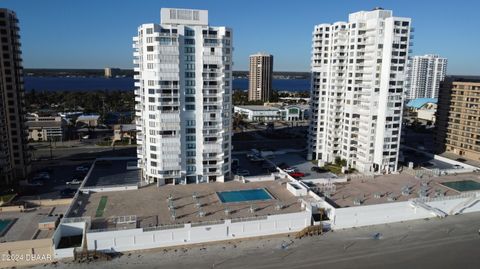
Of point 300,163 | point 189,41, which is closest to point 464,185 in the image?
point 300,163

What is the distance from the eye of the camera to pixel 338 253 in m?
41.5

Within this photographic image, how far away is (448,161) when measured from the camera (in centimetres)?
7394

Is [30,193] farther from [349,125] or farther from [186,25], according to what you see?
[349,125]

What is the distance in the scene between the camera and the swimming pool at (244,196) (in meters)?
50.7

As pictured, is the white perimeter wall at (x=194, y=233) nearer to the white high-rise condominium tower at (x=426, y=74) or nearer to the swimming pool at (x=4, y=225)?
the swimming pool at (x=4, y=225)

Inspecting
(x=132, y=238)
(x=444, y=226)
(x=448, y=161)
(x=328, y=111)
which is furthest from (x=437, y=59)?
(x=132, y=238)

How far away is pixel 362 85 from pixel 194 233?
4028 centimetres

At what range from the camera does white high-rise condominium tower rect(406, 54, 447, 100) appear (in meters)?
185

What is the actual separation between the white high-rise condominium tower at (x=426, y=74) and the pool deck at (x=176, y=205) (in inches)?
6193

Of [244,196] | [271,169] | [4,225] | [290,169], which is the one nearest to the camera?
[4,225]

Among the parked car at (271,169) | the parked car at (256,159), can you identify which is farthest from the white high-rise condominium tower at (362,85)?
the parked car at (256,159)

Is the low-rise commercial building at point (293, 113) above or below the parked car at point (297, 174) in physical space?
above

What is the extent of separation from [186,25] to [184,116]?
42.7ft

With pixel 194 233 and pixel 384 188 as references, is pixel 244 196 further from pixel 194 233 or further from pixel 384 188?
pixel 384 188
